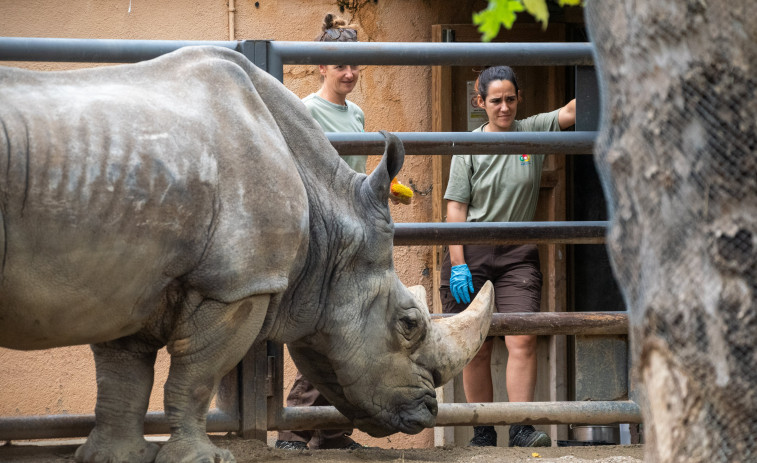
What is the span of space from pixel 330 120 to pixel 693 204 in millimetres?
3296

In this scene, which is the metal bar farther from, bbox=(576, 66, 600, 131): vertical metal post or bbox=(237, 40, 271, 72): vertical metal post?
bbox=(576, 66, 600, 131): vertical metal post

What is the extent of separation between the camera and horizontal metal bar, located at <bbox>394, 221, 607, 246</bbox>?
4637 mm

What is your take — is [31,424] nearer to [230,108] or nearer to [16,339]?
[16,339]

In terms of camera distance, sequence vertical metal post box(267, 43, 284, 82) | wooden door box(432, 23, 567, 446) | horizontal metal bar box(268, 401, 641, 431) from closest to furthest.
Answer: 1. vertical metal post box(267, 43, 284, 82)
2. horizontal metal bar box(268, 401, 641, 431)
3. wooden door box(432, 23, 567, 446)

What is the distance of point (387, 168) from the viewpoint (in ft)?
12.4

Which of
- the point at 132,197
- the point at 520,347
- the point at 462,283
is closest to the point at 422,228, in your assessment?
the point at 462,283

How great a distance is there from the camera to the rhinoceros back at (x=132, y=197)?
291cm

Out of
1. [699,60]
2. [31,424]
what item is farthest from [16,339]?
[699,60]

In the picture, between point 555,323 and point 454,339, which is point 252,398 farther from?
point 555,323

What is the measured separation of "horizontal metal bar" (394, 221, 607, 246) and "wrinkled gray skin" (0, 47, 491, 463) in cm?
62

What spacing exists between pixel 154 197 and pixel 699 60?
167cm

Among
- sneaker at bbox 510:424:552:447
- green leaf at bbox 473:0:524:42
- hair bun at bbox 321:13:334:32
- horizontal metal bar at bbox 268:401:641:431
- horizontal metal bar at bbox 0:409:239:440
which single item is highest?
hair bun at bbox 321:13:334:32

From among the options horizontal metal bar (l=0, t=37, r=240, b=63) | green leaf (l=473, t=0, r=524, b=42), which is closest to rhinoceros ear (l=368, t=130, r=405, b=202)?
horizontal metal bar (l=0, t=37, r=240, b=63)

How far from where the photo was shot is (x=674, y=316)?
1967mm
